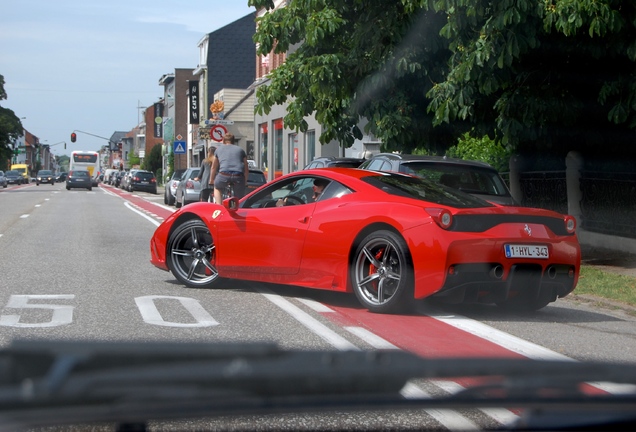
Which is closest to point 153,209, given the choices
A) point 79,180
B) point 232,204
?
point 232,204

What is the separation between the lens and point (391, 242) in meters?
8.17

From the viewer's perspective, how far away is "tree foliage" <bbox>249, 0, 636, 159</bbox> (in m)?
12.3

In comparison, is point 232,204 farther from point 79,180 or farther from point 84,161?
point 84,161

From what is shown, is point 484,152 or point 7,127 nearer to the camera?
point 484,152

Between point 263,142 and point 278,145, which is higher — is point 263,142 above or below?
above

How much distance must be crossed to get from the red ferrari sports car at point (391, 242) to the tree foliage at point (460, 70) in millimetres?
3852

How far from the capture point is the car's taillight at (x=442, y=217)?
7.97m

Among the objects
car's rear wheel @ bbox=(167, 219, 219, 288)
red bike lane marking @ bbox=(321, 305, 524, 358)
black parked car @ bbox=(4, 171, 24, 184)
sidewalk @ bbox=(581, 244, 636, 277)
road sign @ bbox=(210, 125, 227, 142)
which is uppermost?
road sign @ bbox=(210, 125, 227, 142)

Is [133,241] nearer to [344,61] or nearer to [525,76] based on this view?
[344,61]

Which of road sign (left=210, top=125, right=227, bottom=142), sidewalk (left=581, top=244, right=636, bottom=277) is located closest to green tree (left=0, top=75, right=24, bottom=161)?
road sign (left=210, top=125, right=227, bottom=142)

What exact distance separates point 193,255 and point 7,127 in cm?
9402

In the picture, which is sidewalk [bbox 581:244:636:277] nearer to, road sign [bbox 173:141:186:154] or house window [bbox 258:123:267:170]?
road sign [bbox 173:141:186:154]

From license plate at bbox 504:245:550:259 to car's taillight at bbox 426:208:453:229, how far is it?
522 mm

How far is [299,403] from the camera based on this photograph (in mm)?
1910
